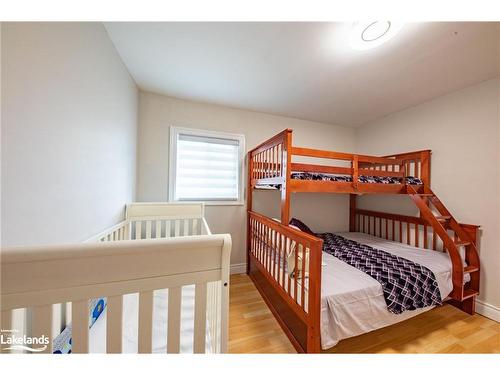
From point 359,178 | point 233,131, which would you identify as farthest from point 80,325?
point 233,131

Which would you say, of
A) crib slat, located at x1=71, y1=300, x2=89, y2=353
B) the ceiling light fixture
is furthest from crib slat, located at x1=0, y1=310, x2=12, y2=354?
the ceiling light fixture

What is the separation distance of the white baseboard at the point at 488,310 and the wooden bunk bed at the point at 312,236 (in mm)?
99

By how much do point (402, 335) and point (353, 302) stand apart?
701 millimetres

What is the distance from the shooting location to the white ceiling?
1.22 m

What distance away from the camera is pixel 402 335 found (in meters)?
1.44

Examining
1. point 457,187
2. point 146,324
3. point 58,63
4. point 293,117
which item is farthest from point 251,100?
point 457,187

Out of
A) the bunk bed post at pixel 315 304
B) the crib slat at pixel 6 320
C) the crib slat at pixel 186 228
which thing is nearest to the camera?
the crib slat at pixel 6 320

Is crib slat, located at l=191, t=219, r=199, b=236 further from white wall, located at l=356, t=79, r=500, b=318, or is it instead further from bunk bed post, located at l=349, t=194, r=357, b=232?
white wall, located at l=356, t=79, r=500, b=318

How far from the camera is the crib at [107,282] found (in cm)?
41

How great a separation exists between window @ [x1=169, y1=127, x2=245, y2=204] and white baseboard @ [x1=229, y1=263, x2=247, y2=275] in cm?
86

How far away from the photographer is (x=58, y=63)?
787mm

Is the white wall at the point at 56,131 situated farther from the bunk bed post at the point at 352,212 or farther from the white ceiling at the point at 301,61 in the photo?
the bunk bed post at the point at 352,212

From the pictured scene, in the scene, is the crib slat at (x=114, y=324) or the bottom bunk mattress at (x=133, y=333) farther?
the bottom bunk mattress at (x=133, y=333)

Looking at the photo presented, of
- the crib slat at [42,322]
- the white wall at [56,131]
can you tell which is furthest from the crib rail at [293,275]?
the white wall at [56,131]
